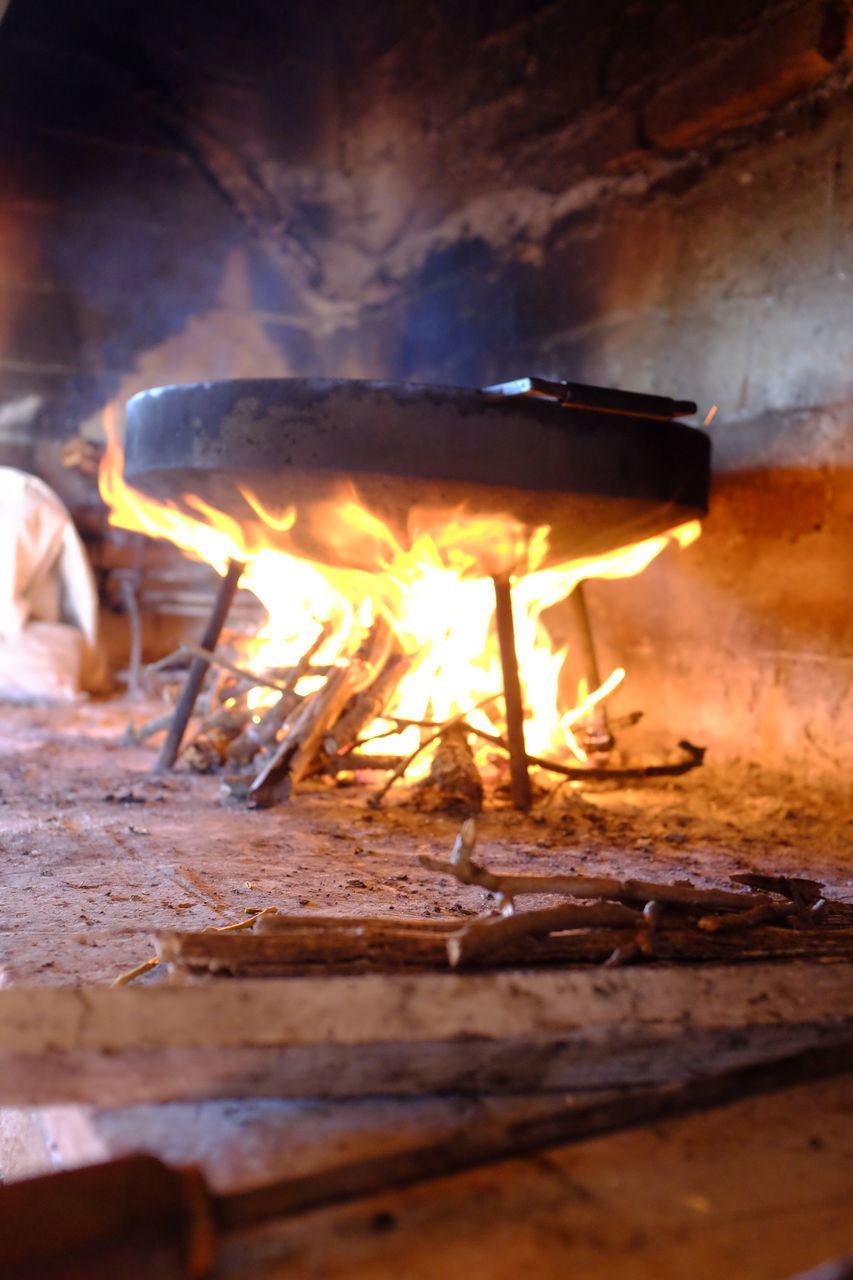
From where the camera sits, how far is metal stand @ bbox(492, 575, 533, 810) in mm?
2959

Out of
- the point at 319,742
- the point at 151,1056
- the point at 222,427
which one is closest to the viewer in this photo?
the point at 151,1056

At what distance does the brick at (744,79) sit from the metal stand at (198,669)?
7.45ft

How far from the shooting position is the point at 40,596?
5.23 metres

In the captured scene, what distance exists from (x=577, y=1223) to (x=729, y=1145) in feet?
0.78

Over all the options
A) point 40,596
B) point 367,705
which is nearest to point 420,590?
point 367,705

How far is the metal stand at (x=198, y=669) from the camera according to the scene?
321cm

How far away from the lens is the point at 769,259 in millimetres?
3365

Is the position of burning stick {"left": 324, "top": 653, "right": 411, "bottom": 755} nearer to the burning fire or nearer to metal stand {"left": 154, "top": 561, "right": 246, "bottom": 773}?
the burning fire

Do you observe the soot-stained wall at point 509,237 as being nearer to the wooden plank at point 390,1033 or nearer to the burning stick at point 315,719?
the burning stick at point 315,719

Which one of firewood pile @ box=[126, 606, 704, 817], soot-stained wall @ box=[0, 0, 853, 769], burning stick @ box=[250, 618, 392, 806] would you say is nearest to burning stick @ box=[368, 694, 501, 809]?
firewood pile @ box=[126, 606, 704, 817]

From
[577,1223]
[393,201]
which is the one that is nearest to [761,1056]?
[577,1223]

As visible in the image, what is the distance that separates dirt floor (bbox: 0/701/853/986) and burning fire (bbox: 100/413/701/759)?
0.39 metres

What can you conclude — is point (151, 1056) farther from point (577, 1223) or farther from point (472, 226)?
point (472, 226)

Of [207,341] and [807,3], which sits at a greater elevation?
[807,3]
